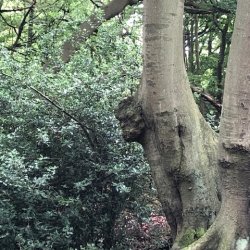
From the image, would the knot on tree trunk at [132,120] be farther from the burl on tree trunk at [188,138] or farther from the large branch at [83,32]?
the large branch at [83,32]

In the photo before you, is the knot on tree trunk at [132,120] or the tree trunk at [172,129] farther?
the knot on tree trunk at [132,120]

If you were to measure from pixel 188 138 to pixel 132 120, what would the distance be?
445 mm

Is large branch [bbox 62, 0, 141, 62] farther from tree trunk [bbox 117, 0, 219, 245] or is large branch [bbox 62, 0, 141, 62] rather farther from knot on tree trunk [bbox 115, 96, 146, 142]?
tree trunk [bbox 117, 0, 219, 245]

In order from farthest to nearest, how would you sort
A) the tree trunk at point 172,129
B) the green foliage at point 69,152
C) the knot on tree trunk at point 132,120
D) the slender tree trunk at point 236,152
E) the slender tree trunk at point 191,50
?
the slender tree trunk at point 191,50
the green foliage at point 69,152
the knot on tree trunk at point 132,120
the tree trunk at point 172,129
the slender tree trunk at point 236,152

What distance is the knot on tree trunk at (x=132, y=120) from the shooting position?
3725mm

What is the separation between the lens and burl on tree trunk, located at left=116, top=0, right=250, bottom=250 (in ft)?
10.8

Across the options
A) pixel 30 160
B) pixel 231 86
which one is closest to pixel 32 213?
pixel 30 160

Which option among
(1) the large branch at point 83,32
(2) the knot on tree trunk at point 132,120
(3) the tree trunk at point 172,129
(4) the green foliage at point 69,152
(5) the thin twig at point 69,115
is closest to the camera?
(3) the tree trunk at point 172,129

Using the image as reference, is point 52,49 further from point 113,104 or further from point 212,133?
point 212,133

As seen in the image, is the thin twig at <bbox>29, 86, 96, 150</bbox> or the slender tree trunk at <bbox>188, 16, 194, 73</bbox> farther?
the slender tree trunk at <bbox>188, 16, 194, 73</bbox>

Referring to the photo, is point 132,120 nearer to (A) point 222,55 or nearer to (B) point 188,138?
(B) point 188,138

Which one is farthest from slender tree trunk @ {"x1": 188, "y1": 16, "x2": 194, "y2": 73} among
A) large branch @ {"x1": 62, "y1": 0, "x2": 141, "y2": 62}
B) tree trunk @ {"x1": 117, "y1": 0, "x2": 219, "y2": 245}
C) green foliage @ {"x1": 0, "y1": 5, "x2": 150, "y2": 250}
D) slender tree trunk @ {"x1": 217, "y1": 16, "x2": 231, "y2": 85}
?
tree trunk @ {"x1": 117, "y1": 0, "x2": 219, "y2": 245}

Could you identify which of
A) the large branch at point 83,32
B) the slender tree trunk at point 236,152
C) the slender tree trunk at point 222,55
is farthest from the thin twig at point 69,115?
the slender tree trunk at point 222,55

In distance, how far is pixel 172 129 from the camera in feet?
11.9
